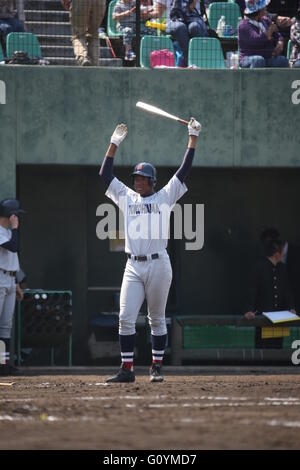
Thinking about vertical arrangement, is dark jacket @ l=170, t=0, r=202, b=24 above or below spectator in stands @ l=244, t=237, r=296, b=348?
above

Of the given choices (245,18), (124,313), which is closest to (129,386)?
(124,313)

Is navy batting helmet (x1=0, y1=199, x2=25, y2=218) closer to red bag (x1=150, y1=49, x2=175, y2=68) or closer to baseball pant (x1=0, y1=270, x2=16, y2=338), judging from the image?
baseball pant (x1=0, y1=270, x2=16, y2=338)

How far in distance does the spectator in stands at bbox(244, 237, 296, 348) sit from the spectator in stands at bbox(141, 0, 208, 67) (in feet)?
8.95

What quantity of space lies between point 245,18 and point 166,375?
4820mm

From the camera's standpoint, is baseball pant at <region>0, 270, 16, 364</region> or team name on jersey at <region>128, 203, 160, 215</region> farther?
baseball pant at <region>0, 270, 16, 364</region>

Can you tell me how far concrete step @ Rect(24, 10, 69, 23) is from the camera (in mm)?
14828

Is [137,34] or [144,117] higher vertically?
[137,34]

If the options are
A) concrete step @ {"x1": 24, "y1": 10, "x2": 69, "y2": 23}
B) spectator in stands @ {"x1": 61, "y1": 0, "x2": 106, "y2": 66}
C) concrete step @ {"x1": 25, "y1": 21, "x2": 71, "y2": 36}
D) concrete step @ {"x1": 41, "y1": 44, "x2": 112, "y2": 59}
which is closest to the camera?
spectator in stands @ {"x1": 61, "y1": 0, "x2": 106, "y2": 66}

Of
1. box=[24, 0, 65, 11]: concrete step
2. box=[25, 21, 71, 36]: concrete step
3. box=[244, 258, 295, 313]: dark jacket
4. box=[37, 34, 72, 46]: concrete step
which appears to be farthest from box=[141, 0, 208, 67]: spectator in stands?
box=[244, 258, 295, 313]: dark jacket

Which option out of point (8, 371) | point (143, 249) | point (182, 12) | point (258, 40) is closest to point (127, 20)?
point (182, 12)

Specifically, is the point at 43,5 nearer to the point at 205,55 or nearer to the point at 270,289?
the point at 205,55

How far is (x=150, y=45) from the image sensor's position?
44.1 feet

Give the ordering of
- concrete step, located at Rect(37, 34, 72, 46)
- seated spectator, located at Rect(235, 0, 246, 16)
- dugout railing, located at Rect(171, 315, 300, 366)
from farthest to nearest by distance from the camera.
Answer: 1. seated spectator, located at Rect(235, 0, 246, 16)
2. concrete step, located at Rect(37, 34, 72, 46)
3. dugout railing, located at Rect(171, 315, 300, 366)

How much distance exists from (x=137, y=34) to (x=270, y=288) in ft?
11.8
